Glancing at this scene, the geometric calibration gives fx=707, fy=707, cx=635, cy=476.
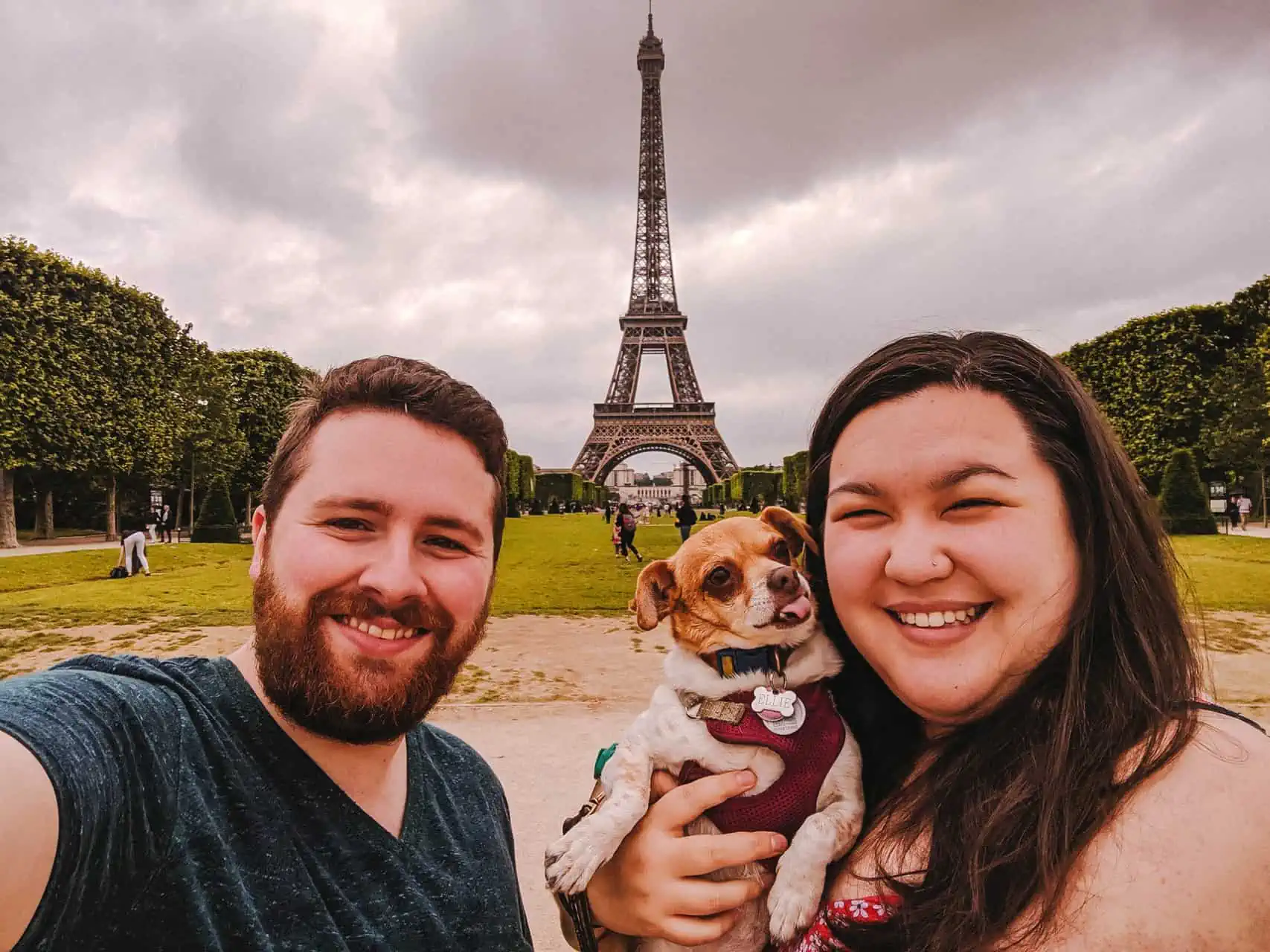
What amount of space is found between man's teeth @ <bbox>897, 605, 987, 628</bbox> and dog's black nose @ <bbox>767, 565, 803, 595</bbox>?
0.57 meters

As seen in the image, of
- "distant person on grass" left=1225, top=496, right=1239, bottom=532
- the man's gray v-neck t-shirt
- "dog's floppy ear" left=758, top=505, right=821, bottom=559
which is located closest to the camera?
the man's gray v-neck t-shirt

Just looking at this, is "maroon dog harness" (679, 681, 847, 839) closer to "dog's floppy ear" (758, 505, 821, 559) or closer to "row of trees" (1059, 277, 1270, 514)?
"dog's floppy ear" (758, 505, 821, 559)

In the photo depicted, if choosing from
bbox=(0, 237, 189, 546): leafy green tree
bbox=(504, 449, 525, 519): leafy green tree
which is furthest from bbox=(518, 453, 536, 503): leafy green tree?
bbox=(0, 237, 189, 546): leafy green tree

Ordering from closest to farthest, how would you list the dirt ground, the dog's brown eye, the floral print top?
the floral print top → the dog's brown eye → the dirt ground

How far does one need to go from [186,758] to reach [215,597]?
575 inches

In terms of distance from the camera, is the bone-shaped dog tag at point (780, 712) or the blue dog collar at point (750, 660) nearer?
the bone-shaped dog tag at point (780, 712)

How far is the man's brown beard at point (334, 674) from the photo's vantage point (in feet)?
5.07

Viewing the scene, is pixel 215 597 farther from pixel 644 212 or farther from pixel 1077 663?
pixel 644 212

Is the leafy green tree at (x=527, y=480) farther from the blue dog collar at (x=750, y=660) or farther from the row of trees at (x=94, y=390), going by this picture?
the blue dog collar at (x=750, y=660)

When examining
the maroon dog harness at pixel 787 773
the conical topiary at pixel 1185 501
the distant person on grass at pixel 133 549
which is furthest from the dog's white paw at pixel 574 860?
→ the conical topiary at pixel 1185 501

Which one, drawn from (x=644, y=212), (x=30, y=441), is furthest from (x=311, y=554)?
(x=644, y=212)

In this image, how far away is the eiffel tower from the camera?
165ft

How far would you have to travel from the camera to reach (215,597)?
13844 mm

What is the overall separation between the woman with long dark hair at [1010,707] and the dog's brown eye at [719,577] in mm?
590
